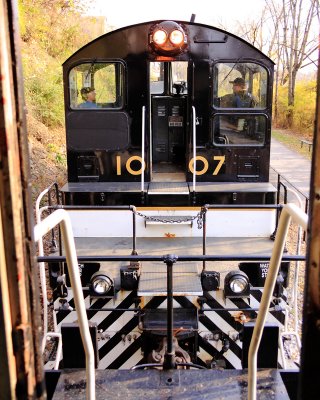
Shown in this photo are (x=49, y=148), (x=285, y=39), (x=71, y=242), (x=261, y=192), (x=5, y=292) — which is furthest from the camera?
(x=285, y=39)

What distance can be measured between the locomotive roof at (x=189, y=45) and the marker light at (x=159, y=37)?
17 cm

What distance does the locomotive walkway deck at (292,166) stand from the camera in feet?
47.5

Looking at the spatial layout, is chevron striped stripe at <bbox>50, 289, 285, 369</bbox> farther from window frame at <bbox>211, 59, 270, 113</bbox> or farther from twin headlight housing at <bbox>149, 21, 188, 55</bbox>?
twin headlight housing at <bbox>149, 21, 188, 55</bbox>

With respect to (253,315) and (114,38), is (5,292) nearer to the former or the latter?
(253,315)

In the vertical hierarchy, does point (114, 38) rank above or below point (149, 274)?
above

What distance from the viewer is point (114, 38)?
6.23 meters

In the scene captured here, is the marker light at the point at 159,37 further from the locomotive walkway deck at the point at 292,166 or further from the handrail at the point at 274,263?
the locomotive walkway deck at the point at 292,166

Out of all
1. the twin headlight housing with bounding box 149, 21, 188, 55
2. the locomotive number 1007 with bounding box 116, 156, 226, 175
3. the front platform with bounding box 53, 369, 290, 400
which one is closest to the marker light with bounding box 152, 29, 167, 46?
the twin headlight housing with bounding box 149, 21, 188, 55

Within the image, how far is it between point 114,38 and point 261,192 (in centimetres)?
276

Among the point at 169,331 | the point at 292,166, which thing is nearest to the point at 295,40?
the point at 292,166

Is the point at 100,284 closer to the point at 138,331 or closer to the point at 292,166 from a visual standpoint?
the point at 138,331

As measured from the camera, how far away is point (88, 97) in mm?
6484

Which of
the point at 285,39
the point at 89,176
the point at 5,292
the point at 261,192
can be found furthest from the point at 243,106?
the point at 285,39

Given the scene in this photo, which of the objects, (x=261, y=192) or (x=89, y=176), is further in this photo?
(x=89, y=176)
